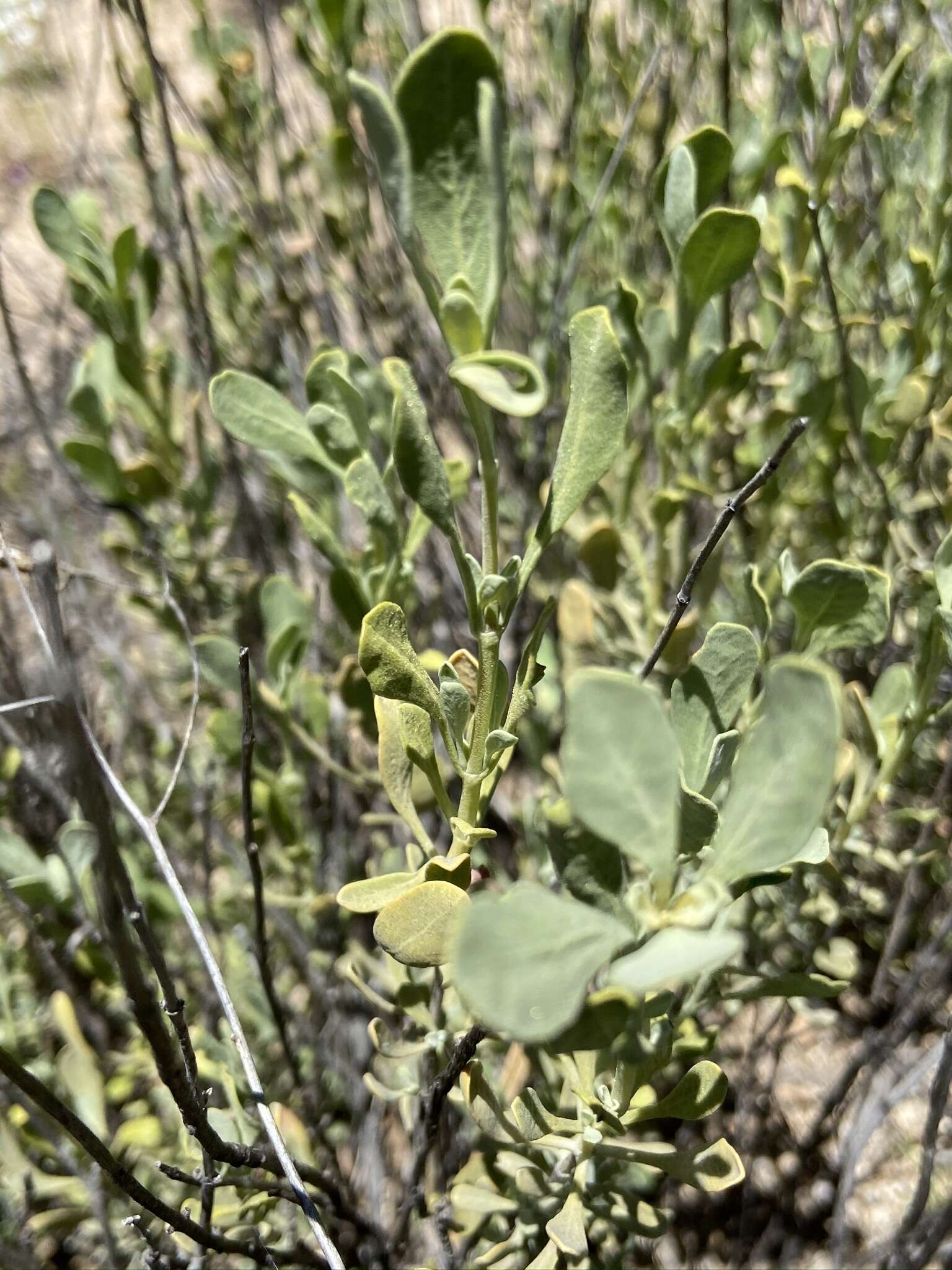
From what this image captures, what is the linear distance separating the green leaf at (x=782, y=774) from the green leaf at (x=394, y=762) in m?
0.25

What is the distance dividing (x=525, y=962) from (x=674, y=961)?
57 millimetres

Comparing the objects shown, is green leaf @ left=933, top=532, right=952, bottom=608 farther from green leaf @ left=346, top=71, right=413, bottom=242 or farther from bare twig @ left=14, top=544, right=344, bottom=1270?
bare twig @ left=14, top=544, right=344, bottom=1270

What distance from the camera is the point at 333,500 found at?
0.88 meters

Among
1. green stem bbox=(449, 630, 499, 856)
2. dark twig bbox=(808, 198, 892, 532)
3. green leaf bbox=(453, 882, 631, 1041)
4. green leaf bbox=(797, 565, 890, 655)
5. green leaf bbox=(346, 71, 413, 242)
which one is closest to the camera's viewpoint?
green leaf bbox=(453, 882, 631, 1041)

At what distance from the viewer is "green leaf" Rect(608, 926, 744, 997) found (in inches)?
13.9

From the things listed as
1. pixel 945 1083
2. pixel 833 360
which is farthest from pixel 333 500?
pixel 833 360

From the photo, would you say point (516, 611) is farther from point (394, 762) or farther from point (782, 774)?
point (782, 774)

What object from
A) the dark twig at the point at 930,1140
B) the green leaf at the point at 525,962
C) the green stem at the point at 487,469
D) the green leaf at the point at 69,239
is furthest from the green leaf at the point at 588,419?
the green leaf at the point at 69,239

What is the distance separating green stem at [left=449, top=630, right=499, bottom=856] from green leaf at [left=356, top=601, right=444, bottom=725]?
24 millimetres

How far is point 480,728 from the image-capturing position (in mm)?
583

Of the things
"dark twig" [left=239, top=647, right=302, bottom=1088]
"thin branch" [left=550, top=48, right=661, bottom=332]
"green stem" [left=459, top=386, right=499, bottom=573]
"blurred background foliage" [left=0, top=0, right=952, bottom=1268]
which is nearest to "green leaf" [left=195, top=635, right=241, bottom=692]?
"blurred background foliage" [left=0, top=0, right=952, bottom=1268]

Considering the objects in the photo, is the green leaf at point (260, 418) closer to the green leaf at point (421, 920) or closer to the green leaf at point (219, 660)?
the green leaf at point (219, 660)

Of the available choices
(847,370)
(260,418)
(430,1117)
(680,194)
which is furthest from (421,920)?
(847,370)

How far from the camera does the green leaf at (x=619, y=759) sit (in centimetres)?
37
